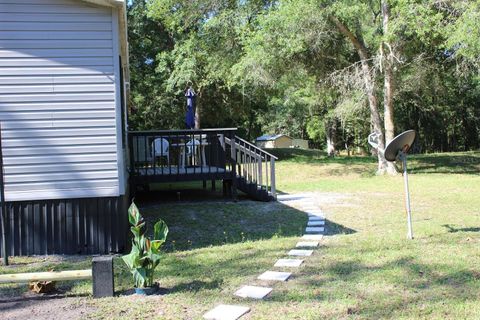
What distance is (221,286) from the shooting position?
4.11 m

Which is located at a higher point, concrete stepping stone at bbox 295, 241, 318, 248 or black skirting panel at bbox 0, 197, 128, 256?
black skirting panel at bbox 0, 197, 128, 256

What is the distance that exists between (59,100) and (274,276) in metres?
3.26

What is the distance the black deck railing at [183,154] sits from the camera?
8.79 m

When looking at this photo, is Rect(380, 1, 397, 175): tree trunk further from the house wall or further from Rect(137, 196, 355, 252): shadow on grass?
the house wall

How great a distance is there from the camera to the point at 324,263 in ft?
15.7

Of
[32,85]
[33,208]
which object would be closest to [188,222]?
[33,208]

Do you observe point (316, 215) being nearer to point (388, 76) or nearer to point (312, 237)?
point (312, 237)

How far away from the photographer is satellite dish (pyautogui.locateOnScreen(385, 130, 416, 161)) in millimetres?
5535

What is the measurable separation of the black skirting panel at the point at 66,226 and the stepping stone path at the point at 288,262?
6.99 ft

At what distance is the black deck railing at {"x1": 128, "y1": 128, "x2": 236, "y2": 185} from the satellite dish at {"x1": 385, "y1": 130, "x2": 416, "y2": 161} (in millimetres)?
3708

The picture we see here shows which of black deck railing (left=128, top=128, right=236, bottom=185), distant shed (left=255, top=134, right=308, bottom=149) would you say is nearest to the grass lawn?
black deck railing (left=128, top=128, right=236, bottom=185)

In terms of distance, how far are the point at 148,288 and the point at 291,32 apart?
1033cm

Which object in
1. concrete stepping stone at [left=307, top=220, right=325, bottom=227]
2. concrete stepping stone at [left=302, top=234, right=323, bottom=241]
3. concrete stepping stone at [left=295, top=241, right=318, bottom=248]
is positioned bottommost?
concrete stepping stone at [left=295, top=241, right=318, bottom=248]

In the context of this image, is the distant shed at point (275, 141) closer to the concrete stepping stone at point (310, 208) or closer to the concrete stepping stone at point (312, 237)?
the concrete stepping stone at point (310, 208)
